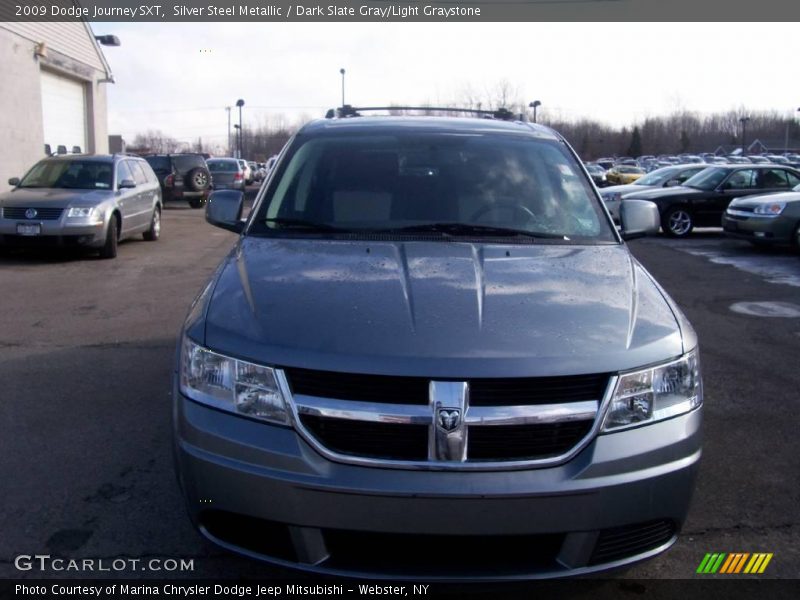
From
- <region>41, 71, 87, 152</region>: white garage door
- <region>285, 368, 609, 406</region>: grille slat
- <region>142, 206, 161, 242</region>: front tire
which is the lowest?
<region>142, 206, 161, 242</region>: front tire

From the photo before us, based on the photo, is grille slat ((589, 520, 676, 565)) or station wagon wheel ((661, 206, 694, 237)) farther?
station wagon wheel ((661, 206, 694, 237))

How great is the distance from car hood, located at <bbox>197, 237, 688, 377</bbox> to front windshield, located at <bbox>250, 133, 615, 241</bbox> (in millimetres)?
362

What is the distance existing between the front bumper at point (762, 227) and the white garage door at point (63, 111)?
17.1 metres

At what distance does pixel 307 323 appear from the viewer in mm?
2787

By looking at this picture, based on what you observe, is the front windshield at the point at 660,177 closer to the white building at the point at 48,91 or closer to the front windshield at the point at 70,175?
the front windshield at the point at 70,175

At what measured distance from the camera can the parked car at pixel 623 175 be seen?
43.8 meters

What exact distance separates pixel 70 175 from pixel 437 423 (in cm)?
1200

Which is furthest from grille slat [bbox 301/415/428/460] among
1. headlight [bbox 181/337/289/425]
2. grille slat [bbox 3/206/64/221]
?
grille slat [bbox 3/206/64/221]

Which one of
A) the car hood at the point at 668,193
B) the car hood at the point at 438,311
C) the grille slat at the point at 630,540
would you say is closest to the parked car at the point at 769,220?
the car hood at the point at 668,193

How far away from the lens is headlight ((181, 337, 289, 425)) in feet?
8.70

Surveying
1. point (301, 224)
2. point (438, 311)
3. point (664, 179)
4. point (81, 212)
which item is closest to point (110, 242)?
point (81, 212)

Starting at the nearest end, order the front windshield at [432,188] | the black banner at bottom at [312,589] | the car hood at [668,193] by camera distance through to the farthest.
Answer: the black banner at bottom at [312,589]
the front windshield at [432,188]
the car hood at [668,193]

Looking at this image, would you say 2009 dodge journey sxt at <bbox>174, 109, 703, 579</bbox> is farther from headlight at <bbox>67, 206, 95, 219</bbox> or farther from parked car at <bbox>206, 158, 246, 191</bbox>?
parked car at <bbox>206, 158, 246, 191</bbox>

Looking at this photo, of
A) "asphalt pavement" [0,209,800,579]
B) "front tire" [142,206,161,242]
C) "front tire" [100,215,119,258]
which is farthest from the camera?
"front tire" [142,206,161,242]
